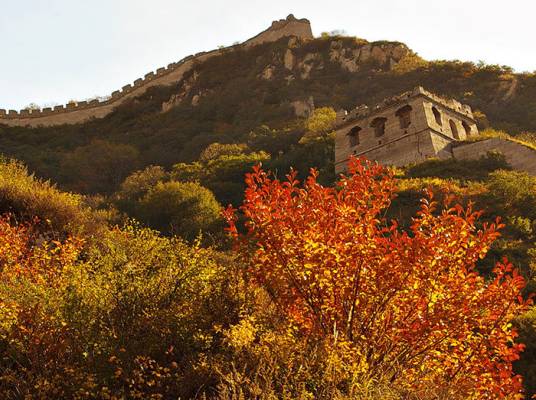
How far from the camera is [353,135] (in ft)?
127

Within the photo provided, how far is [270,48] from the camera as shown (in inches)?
2721

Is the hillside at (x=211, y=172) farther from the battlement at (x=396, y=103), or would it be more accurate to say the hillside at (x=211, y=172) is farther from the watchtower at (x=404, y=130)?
the battlement at (x=396, y=103)

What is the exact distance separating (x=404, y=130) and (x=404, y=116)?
1.05m

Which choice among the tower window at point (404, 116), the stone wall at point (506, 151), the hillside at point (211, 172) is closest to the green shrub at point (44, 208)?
the hillside at point (211, 172)

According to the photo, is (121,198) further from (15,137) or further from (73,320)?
(15,137)

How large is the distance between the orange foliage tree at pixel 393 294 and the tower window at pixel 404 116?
2553cm

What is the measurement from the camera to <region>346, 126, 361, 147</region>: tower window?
38.3 meters

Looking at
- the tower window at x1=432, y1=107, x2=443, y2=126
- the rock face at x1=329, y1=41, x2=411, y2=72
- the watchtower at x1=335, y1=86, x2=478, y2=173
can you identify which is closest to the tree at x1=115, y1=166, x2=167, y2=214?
the watchtower at x1=335, y1=86, x2=478, y2=173

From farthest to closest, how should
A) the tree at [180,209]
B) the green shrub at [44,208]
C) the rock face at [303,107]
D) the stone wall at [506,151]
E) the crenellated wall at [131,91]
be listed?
the crenellated wall at [131,91] < the rock face at [303,107] < the stone wall at [506,151] < the tree at [180,209] < the green shrub at [44,208]

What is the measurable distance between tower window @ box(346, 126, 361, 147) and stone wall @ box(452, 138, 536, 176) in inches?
220

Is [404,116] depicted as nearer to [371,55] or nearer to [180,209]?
[180,209]

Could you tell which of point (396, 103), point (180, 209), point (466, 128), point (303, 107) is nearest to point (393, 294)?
point (180, 209)

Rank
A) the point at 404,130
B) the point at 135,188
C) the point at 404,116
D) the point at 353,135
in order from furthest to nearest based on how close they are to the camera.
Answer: the point at 135,188, the point at 353,135, the point at 404,116, the point at 404,130

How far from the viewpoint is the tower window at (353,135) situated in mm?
38281
